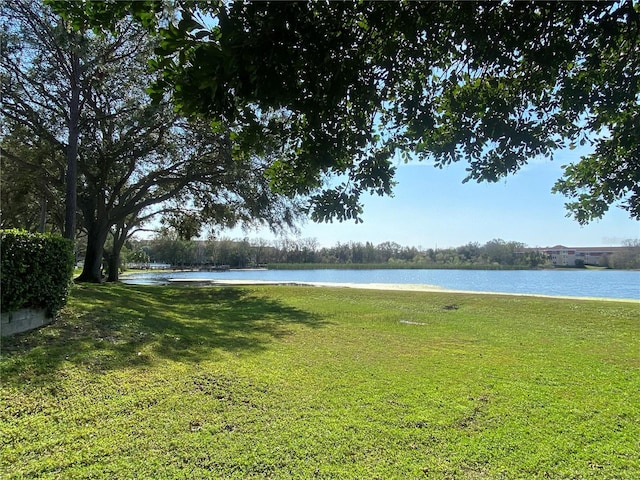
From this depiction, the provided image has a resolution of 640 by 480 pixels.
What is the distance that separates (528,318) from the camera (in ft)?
29.0

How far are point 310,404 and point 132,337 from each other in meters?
3.32

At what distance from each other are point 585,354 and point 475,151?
477 centimetres

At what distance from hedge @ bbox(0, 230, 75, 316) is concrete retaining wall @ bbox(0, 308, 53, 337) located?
7 centimetres

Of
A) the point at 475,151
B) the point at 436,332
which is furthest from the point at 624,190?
the point at 436,332

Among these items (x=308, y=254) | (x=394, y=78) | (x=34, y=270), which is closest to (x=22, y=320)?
(x=34, y=270)

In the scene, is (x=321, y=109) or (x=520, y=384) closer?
(x=321, y=109)

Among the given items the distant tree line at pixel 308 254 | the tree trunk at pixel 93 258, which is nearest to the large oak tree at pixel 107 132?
the tree trunk at pixel 93 258

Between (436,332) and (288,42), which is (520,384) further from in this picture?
(288,42)

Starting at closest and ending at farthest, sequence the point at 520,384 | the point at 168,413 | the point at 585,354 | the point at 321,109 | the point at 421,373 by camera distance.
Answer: the point at 321,109
the point at 168,413
the point at 520,384
the point at 421,373
the point at 585,354

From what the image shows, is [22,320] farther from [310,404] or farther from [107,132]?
[107,132]

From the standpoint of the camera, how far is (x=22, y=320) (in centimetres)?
483

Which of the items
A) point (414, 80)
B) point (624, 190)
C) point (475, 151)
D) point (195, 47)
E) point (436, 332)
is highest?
point (414, 80)

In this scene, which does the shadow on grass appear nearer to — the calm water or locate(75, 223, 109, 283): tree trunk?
locate(75, 223, 109, 283): tree trunk

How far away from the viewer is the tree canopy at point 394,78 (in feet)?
5.36
